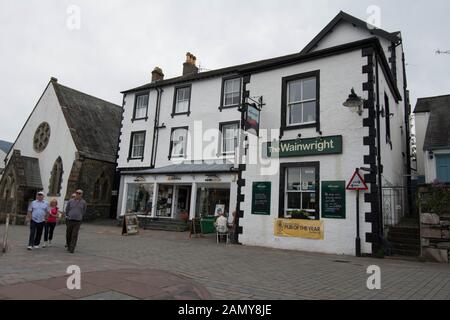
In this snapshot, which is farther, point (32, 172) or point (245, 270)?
point (32, 172)

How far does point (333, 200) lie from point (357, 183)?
3.46 feet

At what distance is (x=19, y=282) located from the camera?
19.5 ft

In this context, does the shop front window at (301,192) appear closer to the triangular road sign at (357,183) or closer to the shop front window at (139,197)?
the triangular road sign at (357,183)

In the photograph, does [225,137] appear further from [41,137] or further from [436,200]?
[41,137]

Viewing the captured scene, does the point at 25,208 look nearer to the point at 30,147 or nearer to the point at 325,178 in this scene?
the point at 30,147

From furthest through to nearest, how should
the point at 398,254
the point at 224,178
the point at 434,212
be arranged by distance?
1. the point at 224,178
2. the point at 398,254
3. the point at 434,212

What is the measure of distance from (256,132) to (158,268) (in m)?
7.75

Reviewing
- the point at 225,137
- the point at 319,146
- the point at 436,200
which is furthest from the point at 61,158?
the point at 436,200

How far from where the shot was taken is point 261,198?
13641mm

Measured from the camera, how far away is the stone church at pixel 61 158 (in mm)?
24984

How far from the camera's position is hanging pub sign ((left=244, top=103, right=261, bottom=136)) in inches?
537

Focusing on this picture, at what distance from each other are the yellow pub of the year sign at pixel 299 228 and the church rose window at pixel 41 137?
22.5 m

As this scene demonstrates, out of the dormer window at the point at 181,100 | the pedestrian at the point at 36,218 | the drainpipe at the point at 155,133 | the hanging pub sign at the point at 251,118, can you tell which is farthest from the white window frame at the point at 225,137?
the pedestrian at the point at 36,218
